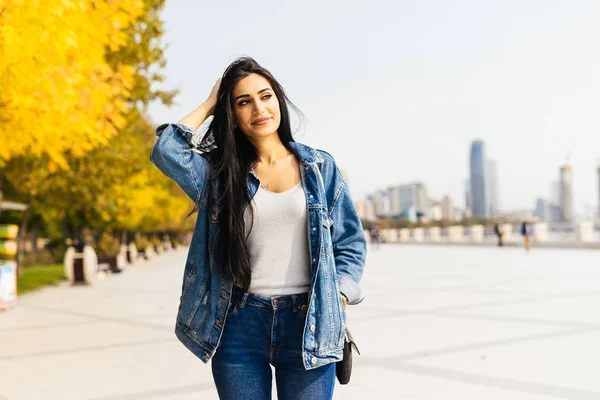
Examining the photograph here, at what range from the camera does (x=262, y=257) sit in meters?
2.84

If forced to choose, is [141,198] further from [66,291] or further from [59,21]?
[59,21]

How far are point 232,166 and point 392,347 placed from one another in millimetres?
5747

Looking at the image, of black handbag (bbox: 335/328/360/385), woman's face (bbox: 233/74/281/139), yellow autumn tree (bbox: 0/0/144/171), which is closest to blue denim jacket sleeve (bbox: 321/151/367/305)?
black handbag (bbox: 335/328/360/385)

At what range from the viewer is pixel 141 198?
100 ft

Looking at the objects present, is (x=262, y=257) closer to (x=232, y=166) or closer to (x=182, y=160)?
(x=232, y=166)

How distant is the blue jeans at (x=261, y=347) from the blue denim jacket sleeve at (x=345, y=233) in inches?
8.6

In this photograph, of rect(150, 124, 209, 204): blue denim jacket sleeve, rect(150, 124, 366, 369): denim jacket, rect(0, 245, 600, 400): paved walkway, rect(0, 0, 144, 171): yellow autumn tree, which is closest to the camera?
rect(150, 124, 366, 369): denim jacket

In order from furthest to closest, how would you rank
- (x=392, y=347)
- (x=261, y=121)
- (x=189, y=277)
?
(x=392, y=347) < (x=261, y=121) < (x=189, y=277)

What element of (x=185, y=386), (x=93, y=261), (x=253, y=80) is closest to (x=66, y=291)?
(x=93, y=261)

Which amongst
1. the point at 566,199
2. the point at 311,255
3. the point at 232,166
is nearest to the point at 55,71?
the point at 232,166

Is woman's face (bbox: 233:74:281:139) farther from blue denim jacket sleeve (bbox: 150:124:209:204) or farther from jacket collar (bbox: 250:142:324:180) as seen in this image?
blue denim jacket sleeve (bbox: 150:124:209:204)

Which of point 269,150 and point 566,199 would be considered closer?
point 269,150

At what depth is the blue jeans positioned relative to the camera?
2791mm

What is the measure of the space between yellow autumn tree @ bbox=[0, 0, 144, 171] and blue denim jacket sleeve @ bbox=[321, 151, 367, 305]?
215 inches
